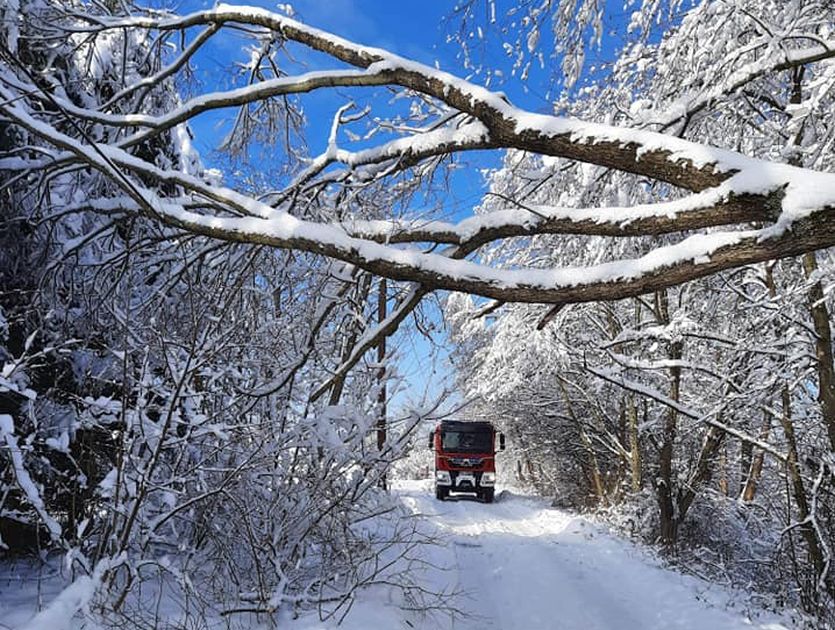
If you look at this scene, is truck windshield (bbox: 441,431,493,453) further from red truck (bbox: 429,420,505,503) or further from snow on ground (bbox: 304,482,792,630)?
snow on ground (bbox: 304,482,792,630)

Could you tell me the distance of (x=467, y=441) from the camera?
17.2m

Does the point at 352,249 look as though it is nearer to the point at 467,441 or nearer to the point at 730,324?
the point at 730,324

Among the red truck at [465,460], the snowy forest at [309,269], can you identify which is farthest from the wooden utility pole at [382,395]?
the red truck at [465,460]

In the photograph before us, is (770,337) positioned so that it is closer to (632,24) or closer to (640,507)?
(632,24)

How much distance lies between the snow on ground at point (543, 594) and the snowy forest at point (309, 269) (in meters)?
0.21

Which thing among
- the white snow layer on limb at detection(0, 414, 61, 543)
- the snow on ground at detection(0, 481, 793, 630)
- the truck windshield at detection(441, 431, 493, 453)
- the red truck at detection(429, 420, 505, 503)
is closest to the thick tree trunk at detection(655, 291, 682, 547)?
the snow on ground at detection(0, 481, 793, 630)

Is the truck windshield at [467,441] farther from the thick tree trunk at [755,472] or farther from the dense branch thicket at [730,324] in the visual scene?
the thick tree trunk at [755,472]

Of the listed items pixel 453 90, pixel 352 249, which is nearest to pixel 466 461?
pixel 352 249

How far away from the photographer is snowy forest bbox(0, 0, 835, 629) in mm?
3107

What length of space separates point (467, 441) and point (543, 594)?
10.9m

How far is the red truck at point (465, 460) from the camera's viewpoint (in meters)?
16.8

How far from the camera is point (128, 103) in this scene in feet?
19.6

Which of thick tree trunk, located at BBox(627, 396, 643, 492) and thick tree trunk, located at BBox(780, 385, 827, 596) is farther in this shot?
thick tree trunk, located at BBox(627, 396, 643, 492)

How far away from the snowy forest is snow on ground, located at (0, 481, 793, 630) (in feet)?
0.70
